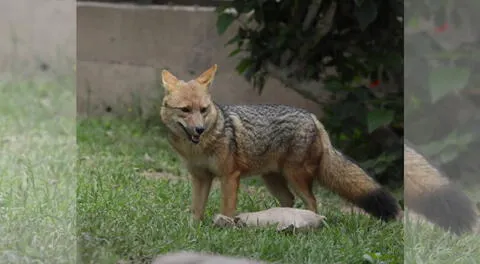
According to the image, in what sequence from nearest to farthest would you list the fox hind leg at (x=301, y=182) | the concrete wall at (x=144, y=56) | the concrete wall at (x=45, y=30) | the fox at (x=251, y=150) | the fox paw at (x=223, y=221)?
the concrete wall at (x=45, y=30) < the fox paw at (x=223, y=221) < the fox at (x=251, y=150) < the fox hind leg at (x=301, y=182) < the concrete wall at (x=144, y=56)

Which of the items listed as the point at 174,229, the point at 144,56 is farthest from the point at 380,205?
the point at 144,56

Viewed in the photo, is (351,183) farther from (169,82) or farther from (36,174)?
(36,174)

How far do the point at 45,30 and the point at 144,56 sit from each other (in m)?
5.63

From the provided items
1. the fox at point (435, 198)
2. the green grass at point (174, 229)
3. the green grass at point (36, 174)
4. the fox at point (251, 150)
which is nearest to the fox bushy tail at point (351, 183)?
the fox at point (251, 150)

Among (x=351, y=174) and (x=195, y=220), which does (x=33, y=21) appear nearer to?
(x=195, y=220)

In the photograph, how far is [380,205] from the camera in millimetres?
5828

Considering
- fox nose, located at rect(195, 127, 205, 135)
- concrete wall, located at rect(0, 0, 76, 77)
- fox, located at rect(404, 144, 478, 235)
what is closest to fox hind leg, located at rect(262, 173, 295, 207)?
fox nose, located at rect(195, 127, 205, 135)

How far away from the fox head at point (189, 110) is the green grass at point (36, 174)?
60 centimetres

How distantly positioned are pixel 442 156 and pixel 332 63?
15.4ft

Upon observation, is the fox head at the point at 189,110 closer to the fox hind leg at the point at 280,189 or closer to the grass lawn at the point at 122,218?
the grass lawn at the point at 122,218

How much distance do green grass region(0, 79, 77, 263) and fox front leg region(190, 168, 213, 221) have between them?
75 centimetres

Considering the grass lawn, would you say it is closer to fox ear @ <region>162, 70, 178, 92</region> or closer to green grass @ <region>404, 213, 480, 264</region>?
green grass @ <region>404, 213, 480, 264</region>

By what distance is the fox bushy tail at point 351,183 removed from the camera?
19.2 ft

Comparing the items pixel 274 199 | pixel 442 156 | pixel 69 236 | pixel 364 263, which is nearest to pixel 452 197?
pixel 442 156
